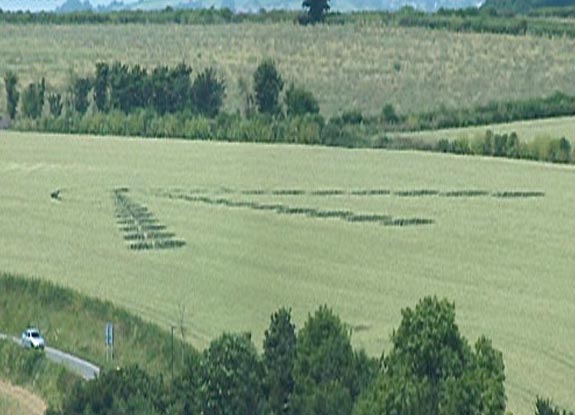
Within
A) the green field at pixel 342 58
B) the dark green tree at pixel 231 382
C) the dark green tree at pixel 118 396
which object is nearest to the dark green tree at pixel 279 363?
the dark green tree at pixel 231 382

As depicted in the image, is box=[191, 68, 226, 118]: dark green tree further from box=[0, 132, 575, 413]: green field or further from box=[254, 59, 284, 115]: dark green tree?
box=[0, 132, 575, 413]: green field

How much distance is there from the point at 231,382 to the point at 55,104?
30106mm

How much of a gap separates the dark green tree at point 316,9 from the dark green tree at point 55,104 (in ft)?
56.1

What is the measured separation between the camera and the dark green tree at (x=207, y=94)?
1922 inches

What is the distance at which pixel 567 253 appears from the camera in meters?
29.0

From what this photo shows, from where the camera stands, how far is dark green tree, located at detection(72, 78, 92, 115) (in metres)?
50.2

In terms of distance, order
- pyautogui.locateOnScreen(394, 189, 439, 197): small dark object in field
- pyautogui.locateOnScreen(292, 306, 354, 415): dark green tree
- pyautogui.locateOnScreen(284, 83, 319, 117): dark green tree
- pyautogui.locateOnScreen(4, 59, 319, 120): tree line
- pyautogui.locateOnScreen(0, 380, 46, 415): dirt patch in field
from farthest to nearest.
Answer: pyautogui.locateOnScreen(4, 59, 319, 120): tree line
pyautogui.locateOnScreen(284, 83, 319, 117): dark green tree
pyautogui.locateOnScreen(394, 189, 439, 197): small dark object in field
pyautogui.locateOnScreen(0, 380, 46, 415): dirt patch in field
pyautogui.locateOnScreen(292, 306, 354, 415): dark green tree

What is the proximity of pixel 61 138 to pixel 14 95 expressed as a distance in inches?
296

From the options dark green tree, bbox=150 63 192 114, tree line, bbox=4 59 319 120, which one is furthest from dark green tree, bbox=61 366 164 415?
dark green tree, bbox=150 63 192 114

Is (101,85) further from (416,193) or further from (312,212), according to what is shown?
(312,212)

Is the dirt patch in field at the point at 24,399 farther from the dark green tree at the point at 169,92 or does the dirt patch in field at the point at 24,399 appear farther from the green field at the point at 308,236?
the dark green tree at the point at 169,92

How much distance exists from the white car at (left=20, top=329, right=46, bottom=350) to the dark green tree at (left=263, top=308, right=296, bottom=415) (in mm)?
4633

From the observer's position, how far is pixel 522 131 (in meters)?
40.5

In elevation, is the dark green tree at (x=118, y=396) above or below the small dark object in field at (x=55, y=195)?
above
